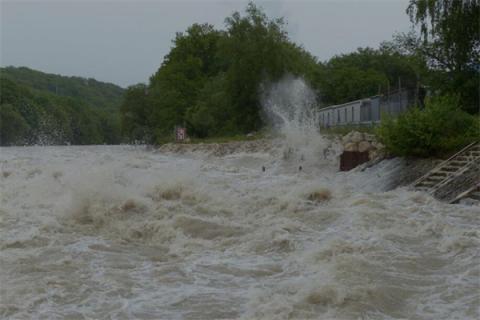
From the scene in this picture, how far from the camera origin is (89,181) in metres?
12.6

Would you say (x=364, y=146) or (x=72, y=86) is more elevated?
(x=72, y=86)

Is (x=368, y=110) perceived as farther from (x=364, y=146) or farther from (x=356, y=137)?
(x=364, y=146)

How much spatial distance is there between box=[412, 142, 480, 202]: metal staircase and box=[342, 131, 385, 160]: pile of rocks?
11.4 feet

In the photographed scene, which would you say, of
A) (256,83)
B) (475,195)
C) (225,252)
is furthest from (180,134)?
(225,252)

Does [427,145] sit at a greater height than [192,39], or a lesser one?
lesser

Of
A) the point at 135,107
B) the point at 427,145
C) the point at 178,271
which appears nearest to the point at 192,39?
the point at 135,107

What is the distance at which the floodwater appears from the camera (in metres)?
6.07

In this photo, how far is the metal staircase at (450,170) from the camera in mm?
14391

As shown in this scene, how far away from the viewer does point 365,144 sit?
70.2ft

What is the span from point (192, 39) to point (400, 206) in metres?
58.6

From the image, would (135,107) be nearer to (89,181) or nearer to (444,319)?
(89,181)

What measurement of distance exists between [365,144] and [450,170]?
6.14m

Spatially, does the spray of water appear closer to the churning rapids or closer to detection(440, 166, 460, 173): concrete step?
detection(440, 166, 460, 173): concrete step

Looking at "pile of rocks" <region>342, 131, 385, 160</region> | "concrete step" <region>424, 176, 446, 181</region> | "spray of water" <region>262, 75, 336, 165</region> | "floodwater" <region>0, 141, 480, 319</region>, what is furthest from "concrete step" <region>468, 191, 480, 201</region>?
"spray of water" <region>262, 75, 336, 165</region>
